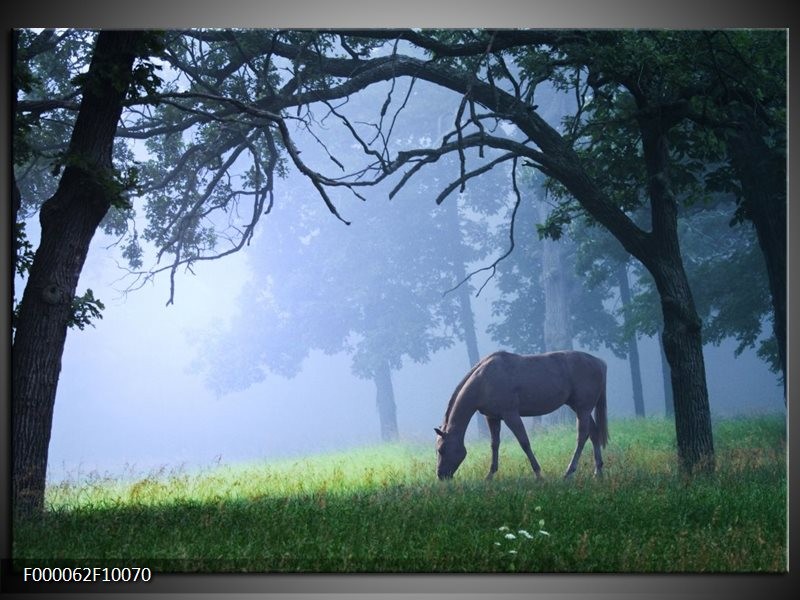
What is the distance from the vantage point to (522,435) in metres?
10.8

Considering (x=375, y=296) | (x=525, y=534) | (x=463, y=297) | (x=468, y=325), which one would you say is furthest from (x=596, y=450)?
(x=375, y=296)

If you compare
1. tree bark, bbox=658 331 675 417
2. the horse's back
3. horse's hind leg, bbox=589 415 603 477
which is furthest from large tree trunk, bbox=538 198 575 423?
tree bark, bbox=658 331 675 417

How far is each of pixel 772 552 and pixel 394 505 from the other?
355cm

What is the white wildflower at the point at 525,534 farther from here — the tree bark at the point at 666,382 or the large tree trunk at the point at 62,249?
the large tree trunk at the point at 62,249

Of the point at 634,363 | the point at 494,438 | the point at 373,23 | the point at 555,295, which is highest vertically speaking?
the point at 373,23

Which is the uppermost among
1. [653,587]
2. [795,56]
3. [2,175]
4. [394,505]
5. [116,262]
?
[795,56]

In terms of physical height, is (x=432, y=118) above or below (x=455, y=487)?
above

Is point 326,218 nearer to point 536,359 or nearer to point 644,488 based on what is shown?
point 536,359

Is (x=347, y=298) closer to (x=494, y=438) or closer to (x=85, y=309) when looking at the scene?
(x=494, y=438)

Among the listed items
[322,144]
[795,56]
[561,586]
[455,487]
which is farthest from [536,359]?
[795,56]

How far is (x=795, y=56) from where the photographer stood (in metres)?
9.67

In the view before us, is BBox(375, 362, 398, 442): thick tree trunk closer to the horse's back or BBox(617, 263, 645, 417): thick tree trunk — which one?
the horse's back

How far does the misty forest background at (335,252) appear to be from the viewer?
398 inches

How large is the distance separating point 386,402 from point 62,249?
350cm
